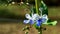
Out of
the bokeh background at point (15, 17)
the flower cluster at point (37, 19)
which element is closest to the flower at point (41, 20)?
the flower cluster at point (37, 19)

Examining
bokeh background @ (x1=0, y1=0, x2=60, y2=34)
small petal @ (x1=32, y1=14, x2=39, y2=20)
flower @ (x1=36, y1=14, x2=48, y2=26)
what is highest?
small petal @ (x1=32, y1=14, x2=39, y2=20)

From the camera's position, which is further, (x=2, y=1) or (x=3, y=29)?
(x=3, y=29)

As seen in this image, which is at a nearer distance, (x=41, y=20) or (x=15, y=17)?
(x=41, y=20)

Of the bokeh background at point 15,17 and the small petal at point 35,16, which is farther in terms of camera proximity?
the bokeh background at point 15,17

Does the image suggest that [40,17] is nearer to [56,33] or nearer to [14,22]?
[56,33]

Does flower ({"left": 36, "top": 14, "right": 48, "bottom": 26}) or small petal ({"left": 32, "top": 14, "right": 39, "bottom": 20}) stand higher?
small petal ({"left": 32, "top": 14, "right": 39, "bottom": 20})

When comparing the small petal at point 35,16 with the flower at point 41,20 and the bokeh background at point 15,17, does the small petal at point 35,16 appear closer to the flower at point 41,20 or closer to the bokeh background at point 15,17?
the flower at point 41,20

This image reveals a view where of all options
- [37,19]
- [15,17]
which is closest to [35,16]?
[37,19]

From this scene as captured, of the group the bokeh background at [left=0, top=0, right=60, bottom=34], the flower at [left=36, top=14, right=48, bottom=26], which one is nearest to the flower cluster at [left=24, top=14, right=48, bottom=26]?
the flower at [left=36, top=14, right=48, bottom=26]

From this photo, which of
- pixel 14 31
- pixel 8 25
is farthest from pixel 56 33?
pixel 8 25

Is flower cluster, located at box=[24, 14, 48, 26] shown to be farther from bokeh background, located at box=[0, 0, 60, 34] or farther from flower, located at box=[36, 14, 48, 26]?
bokeh background, located at box=[0, 0, 60, 34]

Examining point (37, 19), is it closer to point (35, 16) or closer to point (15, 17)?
point (35, 16)
